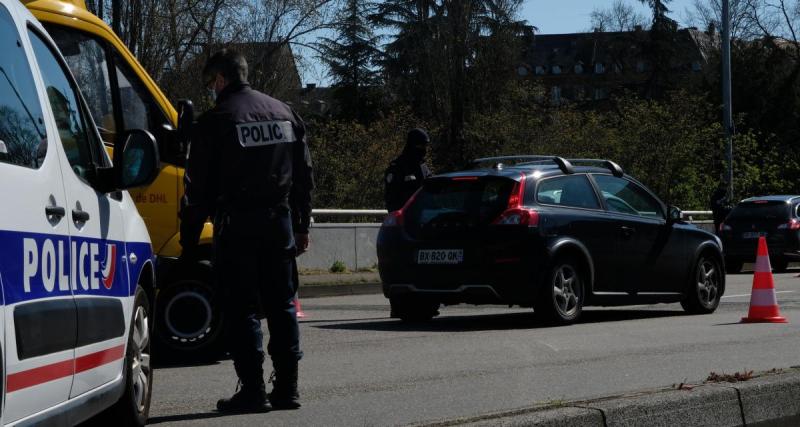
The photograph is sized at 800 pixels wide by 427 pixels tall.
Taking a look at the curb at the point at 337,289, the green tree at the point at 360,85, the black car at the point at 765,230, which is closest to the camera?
the curb at the point at 337,289

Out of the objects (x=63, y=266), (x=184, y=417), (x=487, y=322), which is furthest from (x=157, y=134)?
(x=487, y=322)

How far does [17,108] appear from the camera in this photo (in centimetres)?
411

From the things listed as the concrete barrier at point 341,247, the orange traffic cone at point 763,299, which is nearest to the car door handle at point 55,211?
the orange traffic cone at point 763,299

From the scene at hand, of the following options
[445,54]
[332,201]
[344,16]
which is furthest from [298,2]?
[445,54]

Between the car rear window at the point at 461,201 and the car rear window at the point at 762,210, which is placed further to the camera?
the car rear window at the point at 762,210

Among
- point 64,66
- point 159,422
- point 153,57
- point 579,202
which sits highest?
point 153,57

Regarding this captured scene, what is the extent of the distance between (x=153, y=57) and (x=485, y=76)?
108 feet

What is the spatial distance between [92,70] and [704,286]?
7.52 meters

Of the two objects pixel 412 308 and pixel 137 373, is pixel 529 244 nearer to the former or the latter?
pixel 412 308

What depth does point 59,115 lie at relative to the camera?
4.85 metres

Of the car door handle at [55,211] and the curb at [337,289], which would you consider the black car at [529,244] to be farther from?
the car door handle at [55,211]

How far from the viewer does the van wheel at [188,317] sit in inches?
350

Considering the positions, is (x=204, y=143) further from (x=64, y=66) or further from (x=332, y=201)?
(x=332, y=201)

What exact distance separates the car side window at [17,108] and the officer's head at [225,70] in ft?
7.41
